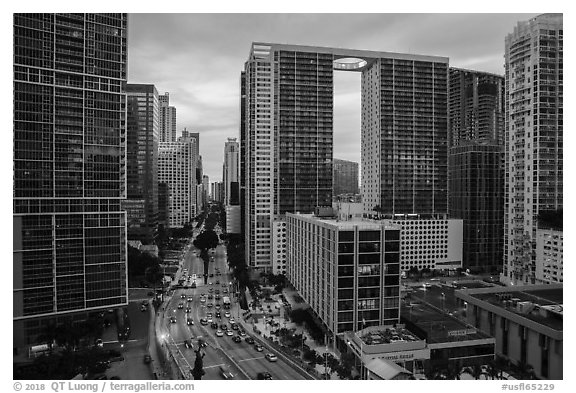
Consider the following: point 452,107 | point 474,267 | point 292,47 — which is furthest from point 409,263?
point 452,107

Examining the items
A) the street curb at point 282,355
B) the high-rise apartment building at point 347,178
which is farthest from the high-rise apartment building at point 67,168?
the high-rise apartment building at point 347,178

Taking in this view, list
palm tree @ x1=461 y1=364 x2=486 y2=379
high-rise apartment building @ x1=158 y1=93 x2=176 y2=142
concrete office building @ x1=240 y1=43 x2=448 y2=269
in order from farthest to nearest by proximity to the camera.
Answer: high-rise apartment building @ x1=158 y1=93 x2=176 y2=142
concrete office building @ x1=240 y1=43 x2=448 y2=269
palm tree @ x1=461 y1=364 x2=486 y2=379

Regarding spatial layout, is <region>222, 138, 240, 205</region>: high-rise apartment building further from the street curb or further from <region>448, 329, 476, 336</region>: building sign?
<region>448, 329, 476, 336</region>: building sign

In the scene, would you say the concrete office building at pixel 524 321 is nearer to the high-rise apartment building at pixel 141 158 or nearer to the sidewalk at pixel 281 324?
the sidewalk at pixel 281 324

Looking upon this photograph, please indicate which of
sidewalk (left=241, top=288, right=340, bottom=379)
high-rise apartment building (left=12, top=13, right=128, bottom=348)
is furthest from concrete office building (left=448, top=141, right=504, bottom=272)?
high-rise apartment building (left=12, top=13, right=128, bottom=348)

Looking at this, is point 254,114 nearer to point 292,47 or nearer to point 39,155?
point 292,47

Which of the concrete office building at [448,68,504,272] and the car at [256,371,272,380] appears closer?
the car at [256,371,272,380]

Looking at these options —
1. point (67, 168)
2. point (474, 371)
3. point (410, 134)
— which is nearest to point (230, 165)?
point (410, 134)

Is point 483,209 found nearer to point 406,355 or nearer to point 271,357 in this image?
point 406,355
